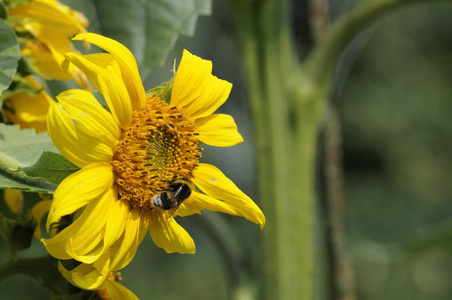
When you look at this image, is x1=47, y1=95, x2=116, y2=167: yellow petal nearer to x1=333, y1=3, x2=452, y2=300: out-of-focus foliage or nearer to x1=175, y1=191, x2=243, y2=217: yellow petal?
x1=175, y1=191, x2=243, y2=217: yellow petal

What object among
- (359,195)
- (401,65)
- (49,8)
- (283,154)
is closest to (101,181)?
(49,8)

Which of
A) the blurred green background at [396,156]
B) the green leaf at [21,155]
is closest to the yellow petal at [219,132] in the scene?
the green leaf at [21,155]

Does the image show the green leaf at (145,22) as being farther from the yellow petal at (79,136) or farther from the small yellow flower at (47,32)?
the yellow petal at (79,136)

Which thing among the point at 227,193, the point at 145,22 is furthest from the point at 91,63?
the point at 145,22

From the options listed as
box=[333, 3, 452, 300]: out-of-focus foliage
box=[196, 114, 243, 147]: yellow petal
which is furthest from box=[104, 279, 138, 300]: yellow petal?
box=[333, 3, 452, 300]: out-of-focus foliage

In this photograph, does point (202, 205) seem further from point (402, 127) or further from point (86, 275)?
point (402, 127)
